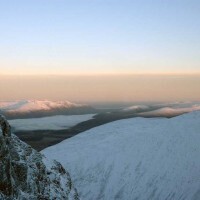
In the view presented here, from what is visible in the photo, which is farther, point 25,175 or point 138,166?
point 138,166

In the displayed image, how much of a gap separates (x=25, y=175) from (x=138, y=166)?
14660cm

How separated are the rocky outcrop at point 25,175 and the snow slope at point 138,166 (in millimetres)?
116930

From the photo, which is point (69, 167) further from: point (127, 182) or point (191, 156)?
point (191, 156)

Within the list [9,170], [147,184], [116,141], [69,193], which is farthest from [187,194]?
[9,170]

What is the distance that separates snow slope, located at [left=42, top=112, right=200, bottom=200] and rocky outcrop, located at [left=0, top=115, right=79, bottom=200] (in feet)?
384

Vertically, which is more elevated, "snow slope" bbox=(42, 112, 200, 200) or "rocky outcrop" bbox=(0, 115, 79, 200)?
"rocky outcrop" bbox=(0, 115, 79, 200)

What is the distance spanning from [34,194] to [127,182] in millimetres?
133753

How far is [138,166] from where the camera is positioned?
173 meters

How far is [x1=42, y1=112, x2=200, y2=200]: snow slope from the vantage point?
152 m

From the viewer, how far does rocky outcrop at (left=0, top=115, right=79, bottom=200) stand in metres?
25.5

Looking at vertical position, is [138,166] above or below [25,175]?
below

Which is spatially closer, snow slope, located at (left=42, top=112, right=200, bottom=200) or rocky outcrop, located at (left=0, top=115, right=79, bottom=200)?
rocky outcrop, located at (left=0, top=115, right=79, bottom=200)

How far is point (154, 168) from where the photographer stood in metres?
170

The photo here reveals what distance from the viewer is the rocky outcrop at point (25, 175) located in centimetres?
2552
